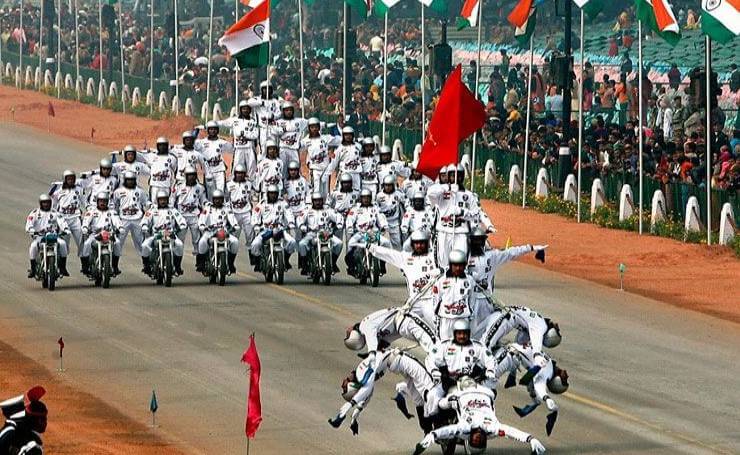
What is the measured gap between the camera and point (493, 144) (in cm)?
4950

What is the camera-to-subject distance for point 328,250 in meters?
35.2

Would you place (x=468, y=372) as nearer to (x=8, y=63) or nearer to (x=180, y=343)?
(x=180, y=343)

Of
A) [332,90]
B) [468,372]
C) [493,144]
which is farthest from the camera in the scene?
[332,90]

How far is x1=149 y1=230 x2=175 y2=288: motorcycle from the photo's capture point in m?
35.0

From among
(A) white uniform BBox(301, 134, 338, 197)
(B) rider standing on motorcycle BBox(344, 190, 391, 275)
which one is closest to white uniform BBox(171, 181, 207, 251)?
(B) rider standing on motorcycle BBox(344, 190, 391, 275)

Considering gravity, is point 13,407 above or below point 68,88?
below

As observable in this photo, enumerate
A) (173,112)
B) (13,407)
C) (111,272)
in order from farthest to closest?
(173,112) → (111,272) → (13,407)

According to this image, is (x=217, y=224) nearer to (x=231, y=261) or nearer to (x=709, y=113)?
(x=231, y=261)

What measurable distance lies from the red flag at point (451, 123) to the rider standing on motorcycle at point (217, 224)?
6.20 metres

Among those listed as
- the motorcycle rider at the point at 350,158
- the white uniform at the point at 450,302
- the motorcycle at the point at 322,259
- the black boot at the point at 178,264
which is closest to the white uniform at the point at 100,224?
the black boot at the point at 178,264

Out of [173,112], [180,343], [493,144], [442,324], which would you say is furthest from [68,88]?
[442,324]

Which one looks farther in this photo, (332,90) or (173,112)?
(173,112)

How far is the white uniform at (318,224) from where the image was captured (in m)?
35.2

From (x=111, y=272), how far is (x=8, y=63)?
144ft
